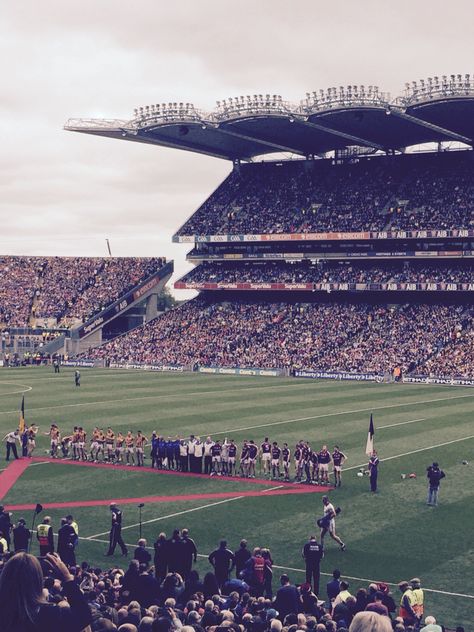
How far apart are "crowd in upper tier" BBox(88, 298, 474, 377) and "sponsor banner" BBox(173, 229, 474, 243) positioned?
246 inches

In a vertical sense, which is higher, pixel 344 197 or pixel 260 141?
pixel 260 141

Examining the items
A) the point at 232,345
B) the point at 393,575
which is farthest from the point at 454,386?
the point at 393,575

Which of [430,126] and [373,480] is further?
[430,126]

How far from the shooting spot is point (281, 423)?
38031 millimetres

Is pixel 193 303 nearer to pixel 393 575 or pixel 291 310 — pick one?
pixel 291 310

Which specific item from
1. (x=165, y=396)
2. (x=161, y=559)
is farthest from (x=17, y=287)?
(x=161, y=559)

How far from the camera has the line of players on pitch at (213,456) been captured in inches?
1050

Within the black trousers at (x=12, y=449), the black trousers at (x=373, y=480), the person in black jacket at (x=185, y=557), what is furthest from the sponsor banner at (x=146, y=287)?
the person in black jacket at (x=185, y=557)

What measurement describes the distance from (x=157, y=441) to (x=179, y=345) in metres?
50.3

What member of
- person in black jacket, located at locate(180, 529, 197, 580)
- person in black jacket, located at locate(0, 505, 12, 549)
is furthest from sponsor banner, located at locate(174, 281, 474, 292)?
person in black jacket, located at locate(180, 529, 197, 580)

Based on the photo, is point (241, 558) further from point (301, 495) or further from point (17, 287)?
point (17, 287)

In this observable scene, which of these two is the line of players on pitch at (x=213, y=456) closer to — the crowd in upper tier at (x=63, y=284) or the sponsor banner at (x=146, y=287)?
the crowd in upper tier at (x=63, y=284)

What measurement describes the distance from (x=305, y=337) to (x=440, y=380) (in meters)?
15.6

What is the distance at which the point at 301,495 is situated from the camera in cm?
2491
